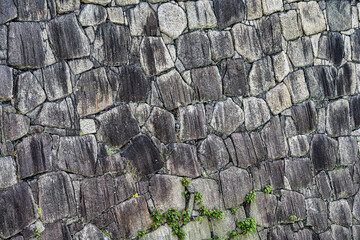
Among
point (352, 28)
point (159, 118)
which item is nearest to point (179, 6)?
point (159, 118)

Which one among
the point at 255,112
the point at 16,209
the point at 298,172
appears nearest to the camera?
the point at 16,209

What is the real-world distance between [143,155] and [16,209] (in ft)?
4.26

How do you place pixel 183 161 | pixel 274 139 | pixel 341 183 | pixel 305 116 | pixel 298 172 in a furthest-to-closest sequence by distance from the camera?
pixel 341 183 < pixel 305 116 < pixel 298 172 < pixel 274 139 < pixel 183 161

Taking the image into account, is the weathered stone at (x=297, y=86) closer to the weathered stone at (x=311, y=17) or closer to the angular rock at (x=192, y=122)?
the weathered stone at (x=311, y=17)

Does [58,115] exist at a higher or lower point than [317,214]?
higher

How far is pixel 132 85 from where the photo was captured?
4422 millimetres

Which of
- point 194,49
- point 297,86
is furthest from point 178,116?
point 297,86

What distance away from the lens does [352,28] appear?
235 inches

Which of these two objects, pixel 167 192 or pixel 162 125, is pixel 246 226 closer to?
pixel 167 192

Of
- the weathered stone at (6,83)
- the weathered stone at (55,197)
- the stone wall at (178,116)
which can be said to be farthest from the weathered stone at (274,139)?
the weathered stone at (6,83)

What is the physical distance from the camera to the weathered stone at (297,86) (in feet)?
17.9

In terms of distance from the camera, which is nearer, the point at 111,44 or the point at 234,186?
the point at 111,44

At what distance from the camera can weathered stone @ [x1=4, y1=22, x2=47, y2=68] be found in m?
3.82

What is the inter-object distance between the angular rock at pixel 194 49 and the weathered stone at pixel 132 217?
1.55 metres
